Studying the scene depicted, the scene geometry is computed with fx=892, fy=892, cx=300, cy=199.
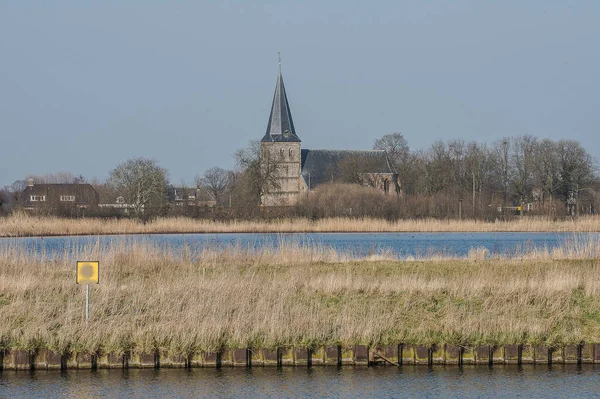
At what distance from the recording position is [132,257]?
18297 millimetres

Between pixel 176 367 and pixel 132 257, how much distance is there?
21.3 feet

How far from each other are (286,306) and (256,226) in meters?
27.0

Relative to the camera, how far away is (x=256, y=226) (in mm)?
40344

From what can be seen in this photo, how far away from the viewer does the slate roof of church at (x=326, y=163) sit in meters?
89.5

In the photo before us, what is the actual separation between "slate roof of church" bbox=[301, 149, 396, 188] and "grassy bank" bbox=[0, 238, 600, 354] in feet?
234

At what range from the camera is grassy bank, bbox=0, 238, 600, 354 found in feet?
40.5

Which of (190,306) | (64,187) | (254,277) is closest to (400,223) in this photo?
Result: (254,277)

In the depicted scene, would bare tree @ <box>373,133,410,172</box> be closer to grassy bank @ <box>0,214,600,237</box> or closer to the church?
the church

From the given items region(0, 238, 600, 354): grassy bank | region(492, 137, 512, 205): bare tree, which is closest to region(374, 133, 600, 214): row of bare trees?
A: region(492, 137, 512, 205): bare tree

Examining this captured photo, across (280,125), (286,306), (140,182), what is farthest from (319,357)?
(280,125)

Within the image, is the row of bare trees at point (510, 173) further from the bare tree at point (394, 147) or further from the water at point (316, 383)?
the water at point (316, 383)

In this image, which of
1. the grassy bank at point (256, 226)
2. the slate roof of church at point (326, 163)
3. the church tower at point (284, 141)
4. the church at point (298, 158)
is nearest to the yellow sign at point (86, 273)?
the grassy bank at point (256, 226)

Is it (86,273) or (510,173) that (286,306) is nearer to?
(86,273)

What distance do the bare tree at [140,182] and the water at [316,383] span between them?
1393 inches
